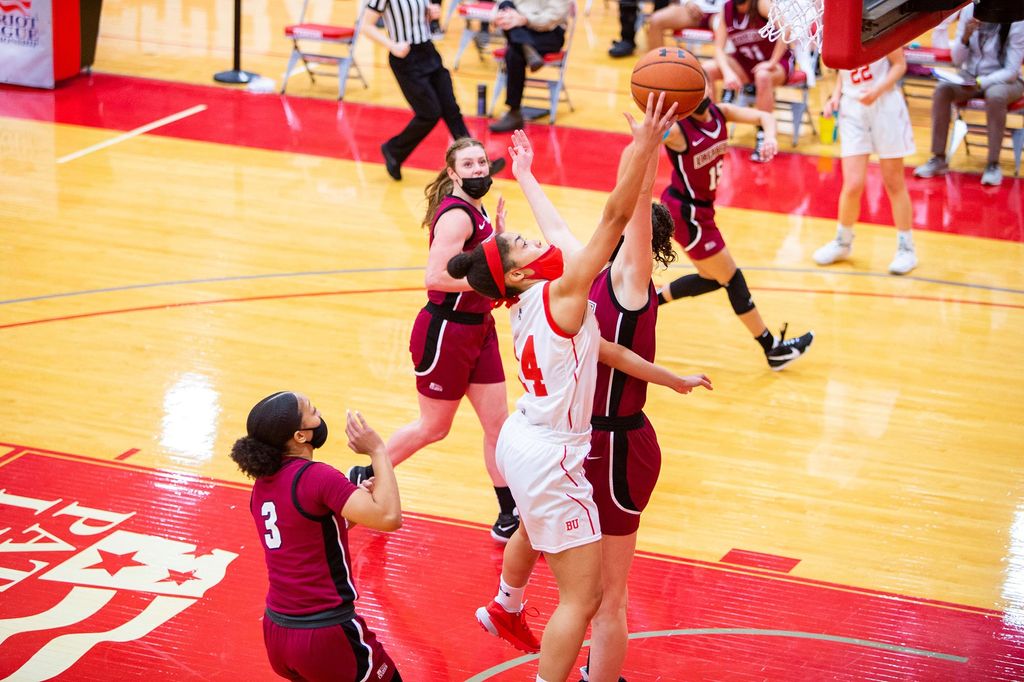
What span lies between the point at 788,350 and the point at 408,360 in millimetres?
2361

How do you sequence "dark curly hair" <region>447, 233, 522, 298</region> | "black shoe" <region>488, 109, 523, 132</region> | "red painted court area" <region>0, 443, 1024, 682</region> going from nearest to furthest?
1. "dark curly hair" <region>447, 233, 522, 298</region>
2. "red painted court area" <region>0, 443, 1024, 682</region>
3. "black shoe" <region>488, 109, 523, 132</region>

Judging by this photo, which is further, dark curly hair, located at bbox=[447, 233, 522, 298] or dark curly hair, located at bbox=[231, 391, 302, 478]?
dark curly hair, located at bbox=[447, 233, 522, 298]

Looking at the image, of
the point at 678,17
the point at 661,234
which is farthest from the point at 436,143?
the point at 661,234

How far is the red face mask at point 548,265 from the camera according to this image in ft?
12.9

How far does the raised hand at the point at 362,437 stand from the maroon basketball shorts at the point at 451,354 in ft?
5.42

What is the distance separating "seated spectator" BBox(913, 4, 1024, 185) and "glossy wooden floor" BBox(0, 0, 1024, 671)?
1.86 metres

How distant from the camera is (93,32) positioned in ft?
44.5

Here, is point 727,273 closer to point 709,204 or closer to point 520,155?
point 709,204

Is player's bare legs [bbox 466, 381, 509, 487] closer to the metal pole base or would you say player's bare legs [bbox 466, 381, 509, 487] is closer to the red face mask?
the red face mask

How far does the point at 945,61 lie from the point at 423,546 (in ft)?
33.2

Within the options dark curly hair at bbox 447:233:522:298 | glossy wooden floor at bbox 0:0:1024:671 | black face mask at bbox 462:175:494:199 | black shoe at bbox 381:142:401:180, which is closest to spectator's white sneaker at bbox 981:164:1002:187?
glossy wooden floor at bbox 0:0:1024:671

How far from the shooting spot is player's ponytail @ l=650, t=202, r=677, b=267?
4.82 meters

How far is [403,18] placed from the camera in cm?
1091

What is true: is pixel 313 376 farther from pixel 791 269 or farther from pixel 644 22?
pixel 644 22
